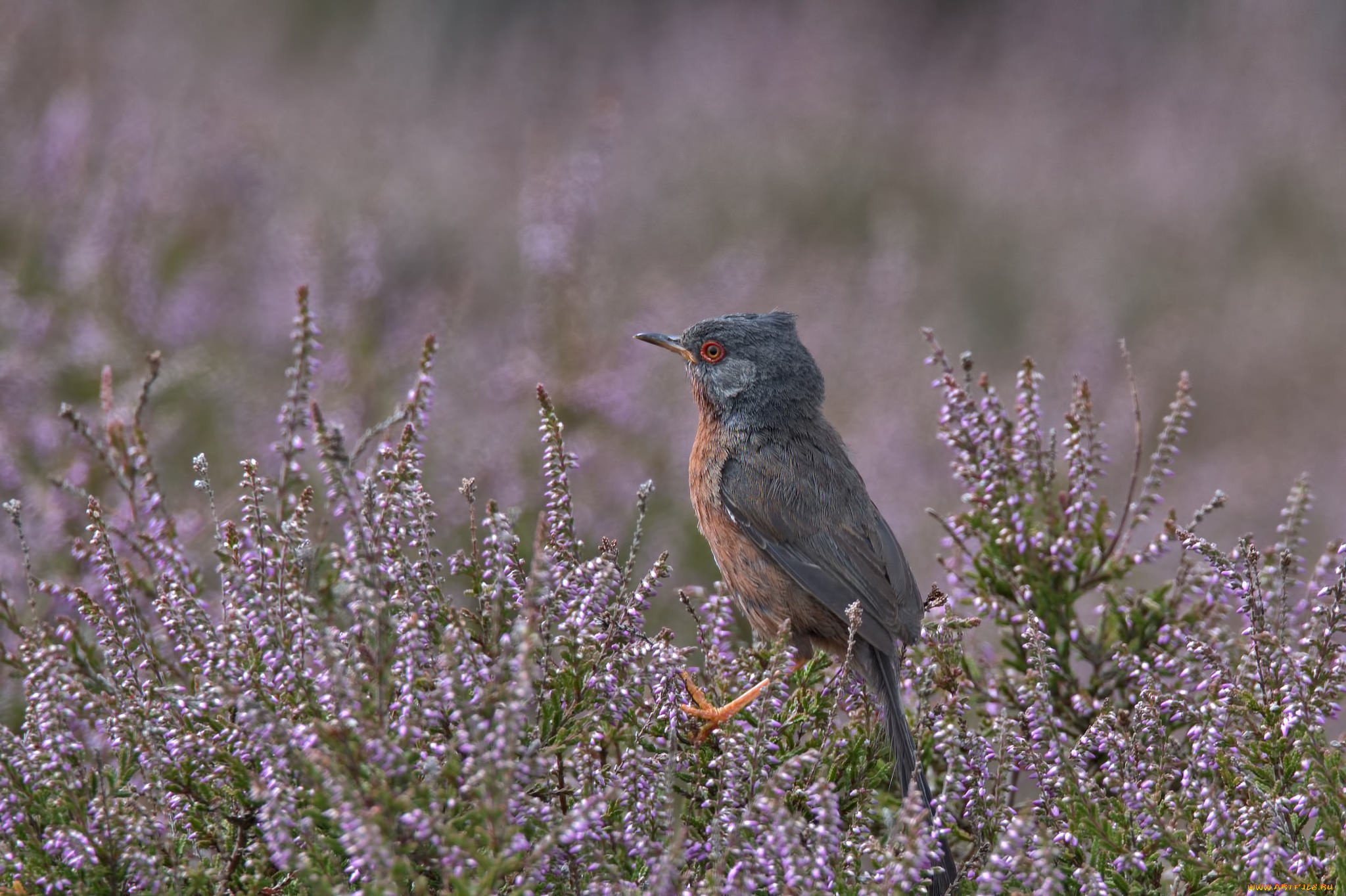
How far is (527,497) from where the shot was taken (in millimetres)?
6133

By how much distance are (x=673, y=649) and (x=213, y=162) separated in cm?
802

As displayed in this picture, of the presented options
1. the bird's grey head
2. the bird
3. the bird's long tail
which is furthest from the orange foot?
the bird's grey head

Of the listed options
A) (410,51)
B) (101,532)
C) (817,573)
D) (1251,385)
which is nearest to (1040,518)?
(817,573)

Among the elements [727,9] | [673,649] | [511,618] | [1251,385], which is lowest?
[673,649]

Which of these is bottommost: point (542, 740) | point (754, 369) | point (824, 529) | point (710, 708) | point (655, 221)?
point (542, 740)

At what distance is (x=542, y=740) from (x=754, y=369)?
7.07 ft

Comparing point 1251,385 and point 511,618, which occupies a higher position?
point 1251,385

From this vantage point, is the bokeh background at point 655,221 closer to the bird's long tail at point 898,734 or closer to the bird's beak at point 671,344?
the bird's beak at point 671,344

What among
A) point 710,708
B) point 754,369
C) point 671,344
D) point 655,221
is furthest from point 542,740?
point 655,221

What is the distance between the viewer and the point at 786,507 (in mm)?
4191

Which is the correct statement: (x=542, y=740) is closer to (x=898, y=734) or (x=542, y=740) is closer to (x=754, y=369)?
(x=898, y=734)

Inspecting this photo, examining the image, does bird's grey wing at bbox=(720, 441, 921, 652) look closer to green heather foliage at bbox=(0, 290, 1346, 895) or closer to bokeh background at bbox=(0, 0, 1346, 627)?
green heather foliage at bbox=(0, 290, 1346, 895)

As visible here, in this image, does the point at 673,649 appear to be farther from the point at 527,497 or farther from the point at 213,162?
the point at 213,162

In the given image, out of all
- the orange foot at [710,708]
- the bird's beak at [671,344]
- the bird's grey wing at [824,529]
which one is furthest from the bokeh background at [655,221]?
the orange foot at [710,708]
